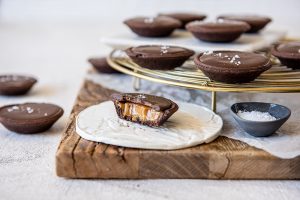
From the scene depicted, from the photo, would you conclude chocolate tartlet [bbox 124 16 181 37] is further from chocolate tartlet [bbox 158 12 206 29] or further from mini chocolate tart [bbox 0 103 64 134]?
mini chocolate tart [bbox 0 103 64 134]

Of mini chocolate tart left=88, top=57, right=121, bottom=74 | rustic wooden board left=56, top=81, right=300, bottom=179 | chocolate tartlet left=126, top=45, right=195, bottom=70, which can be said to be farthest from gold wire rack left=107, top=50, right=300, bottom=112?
mini chocolate tart left=88, top=57, right=121, bottom=74

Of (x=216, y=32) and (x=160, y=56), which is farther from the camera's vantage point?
(x=216, y=32)

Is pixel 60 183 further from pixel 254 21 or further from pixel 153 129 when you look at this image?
pixel 254 21

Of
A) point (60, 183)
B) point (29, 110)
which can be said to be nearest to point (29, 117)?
point (29, 110)

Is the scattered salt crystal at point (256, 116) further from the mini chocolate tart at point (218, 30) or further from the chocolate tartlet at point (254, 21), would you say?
the chocolate tartlet at point (254, 21)

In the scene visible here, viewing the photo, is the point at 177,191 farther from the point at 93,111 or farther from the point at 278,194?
the point at 93,111

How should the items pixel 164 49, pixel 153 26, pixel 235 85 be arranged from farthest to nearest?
pixel 153 26
pixel 164 49
pixel 235 85

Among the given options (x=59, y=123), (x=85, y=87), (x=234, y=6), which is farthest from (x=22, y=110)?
(x=234, y=6)
